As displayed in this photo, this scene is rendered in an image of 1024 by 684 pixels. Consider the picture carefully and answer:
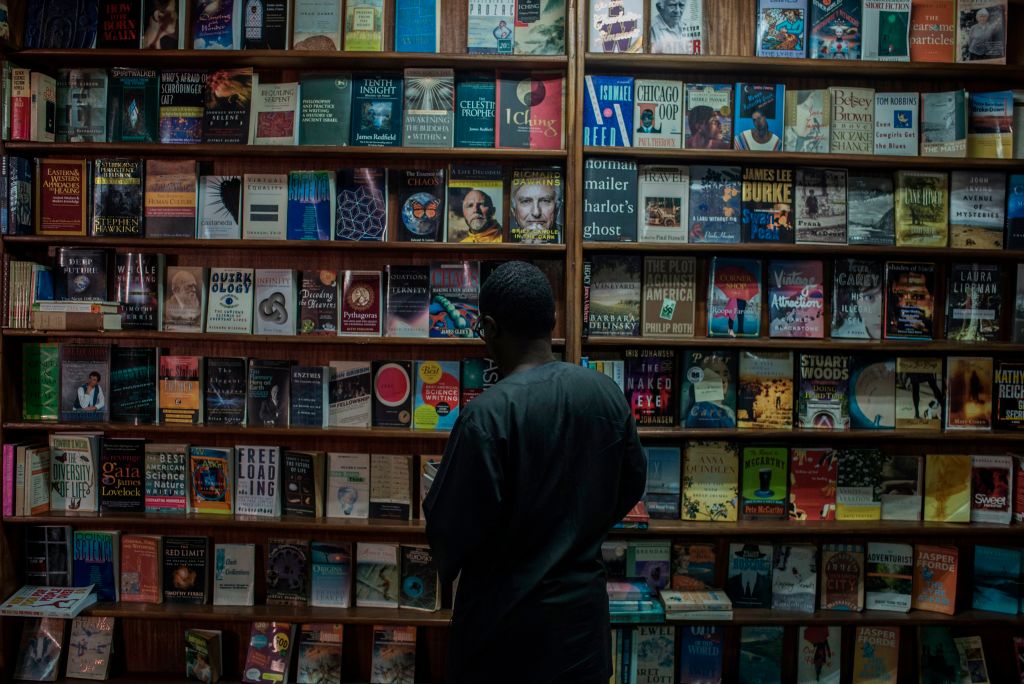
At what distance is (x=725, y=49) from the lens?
9.97 ft

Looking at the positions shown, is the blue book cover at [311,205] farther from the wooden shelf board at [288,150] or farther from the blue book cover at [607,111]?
the blue book cover at [607,111]

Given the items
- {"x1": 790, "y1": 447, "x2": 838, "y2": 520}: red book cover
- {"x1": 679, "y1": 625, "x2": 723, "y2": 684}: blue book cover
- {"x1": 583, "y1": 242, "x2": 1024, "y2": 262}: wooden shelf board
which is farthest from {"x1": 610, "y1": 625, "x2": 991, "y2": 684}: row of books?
{"x1": 583, "y1": 242, "x2": 1024, "y2": 262}: wooden shelf board

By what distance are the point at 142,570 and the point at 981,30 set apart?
156 inches

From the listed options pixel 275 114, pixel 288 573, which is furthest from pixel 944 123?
pixel 288 573

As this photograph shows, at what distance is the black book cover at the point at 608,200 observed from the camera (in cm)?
291

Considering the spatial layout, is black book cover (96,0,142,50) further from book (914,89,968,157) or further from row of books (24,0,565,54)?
book (914,89,968,157)

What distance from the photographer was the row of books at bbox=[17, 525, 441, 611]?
302 cm

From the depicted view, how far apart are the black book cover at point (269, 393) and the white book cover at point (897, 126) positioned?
2528mm

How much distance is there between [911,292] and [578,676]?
85.2 inches

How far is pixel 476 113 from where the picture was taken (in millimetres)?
2971

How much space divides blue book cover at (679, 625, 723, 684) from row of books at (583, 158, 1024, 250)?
1553 mm

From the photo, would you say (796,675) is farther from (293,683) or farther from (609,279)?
(293,683)

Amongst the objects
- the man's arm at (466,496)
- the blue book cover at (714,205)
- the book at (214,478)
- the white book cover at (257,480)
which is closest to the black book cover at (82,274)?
the book at (214,478)

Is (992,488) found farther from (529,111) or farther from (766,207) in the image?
(529,111)
